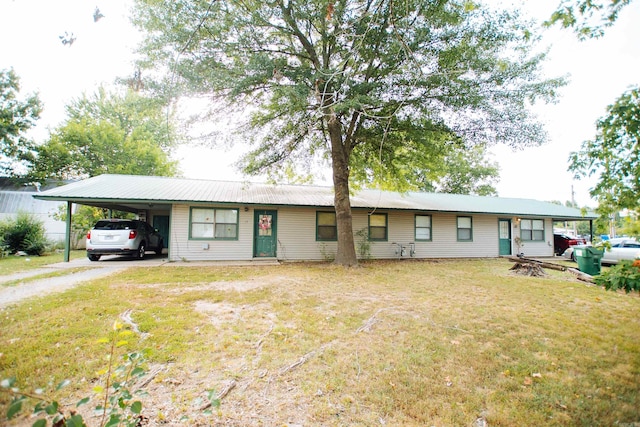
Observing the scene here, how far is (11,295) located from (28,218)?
10.2 metres

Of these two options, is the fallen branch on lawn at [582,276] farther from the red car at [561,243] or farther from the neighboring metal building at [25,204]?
the neighboring metal building at [25,204]

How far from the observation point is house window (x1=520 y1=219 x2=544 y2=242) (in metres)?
16.0

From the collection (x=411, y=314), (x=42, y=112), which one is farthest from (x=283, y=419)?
(x=42, y=112)

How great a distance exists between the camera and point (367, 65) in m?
8.91

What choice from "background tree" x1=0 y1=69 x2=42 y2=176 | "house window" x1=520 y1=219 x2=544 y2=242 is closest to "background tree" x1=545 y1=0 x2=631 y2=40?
"house window" x1=520 y1=219 x2=544 y2=242

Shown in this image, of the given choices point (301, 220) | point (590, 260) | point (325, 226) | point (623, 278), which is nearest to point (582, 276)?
point (590, 260)

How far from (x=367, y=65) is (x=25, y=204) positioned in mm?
25887

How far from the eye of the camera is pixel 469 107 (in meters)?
8.62

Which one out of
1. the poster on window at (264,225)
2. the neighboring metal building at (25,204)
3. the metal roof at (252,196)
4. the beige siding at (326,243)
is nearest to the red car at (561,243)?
the beige siding at (326,243)

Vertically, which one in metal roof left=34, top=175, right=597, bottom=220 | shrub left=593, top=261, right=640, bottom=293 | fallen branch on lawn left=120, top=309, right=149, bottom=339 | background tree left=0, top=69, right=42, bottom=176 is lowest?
fallen branch on lawn left=120, top=309, right=149, bottom=339

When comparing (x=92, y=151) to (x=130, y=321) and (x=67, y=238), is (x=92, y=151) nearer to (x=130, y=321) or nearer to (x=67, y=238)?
(x=67, y=238)

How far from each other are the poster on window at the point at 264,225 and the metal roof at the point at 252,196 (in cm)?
84

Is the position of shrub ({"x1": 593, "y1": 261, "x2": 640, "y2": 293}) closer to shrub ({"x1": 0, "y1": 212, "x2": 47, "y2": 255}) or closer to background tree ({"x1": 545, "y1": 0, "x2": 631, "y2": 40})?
background tree ({"x1": 545, "y1": 0, "x2": 631, "y2": 40})

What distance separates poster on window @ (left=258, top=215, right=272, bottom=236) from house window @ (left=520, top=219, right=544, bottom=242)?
1374cm
